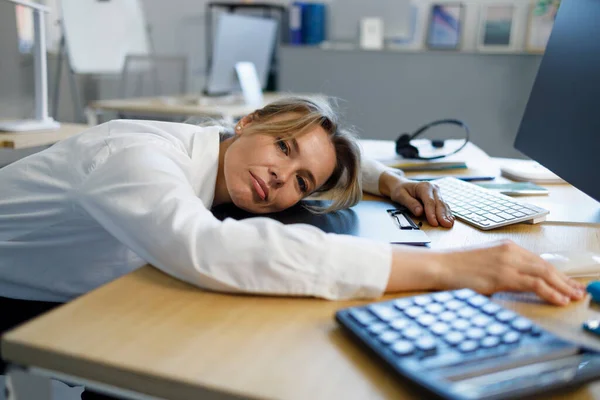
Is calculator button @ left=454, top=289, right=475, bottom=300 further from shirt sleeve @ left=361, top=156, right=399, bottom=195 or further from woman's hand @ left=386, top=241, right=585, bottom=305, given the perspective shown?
shirt sleeve @ left=361, top=156, right=399, bottom=195

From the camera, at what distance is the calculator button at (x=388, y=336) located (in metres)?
0.49

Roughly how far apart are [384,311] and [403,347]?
74mm

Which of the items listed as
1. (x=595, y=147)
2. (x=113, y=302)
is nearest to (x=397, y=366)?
(x=113, y=302)

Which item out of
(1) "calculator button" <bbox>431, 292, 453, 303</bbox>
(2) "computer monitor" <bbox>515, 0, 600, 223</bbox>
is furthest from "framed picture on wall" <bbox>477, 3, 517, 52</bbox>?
(1) "calculator button" <bbox>431, 292, 453, 303</bbox>

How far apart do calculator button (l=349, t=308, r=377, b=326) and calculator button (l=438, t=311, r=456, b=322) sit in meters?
0.06

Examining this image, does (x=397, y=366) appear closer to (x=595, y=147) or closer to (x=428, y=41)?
(x=595, y=147)

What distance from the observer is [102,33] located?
369 cm

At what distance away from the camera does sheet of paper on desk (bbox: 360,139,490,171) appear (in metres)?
1.48

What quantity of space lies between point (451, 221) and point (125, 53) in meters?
3.55

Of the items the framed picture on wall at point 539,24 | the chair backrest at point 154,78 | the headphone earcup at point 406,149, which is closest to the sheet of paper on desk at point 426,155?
the headphone earcup at point 406,149

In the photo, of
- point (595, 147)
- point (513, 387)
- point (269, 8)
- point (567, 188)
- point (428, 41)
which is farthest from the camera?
point (269, 8)

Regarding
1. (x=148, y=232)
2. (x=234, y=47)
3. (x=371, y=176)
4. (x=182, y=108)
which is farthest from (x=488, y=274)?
(x=234, y=47)

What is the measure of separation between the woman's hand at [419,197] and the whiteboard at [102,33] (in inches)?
112

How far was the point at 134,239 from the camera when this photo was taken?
67 cm
